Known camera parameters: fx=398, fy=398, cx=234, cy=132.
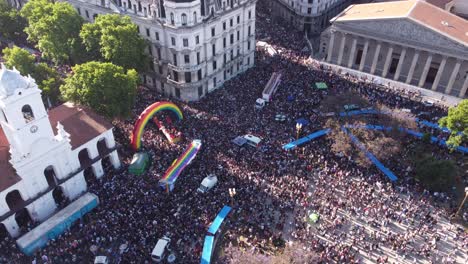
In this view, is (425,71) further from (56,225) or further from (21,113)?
(21,113)

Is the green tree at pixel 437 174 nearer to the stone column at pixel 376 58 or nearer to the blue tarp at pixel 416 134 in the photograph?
the blue tarp at pixel 416 134

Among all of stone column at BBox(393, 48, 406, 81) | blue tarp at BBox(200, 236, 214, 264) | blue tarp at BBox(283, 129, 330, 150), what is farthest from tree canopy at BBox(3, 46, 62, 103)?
stone column at BBox(393, 48, 406, 81)

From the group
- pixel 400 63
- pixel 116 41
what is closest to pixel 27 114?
pixel 116 41

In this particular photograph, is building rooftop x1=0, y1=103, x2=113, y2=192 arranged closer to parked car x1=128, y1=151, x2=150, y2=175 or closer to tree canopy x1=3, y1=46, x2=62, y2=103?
parked car x1=128, y1=151, x2=150, y2=175

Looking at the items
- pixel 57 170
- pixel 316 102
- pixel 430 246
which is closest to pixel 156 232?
pixel 57 170

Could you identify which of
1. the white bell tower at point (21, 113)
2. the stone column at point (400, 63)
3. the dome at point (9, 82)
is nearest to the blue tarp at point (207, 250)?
the white bell tower at point (21, 113)

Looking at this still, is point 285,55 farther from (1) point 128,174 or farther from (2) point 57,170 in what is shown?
(2) point 57,170

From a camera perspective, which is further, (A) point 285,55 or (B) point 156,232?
(A) point 285,55
